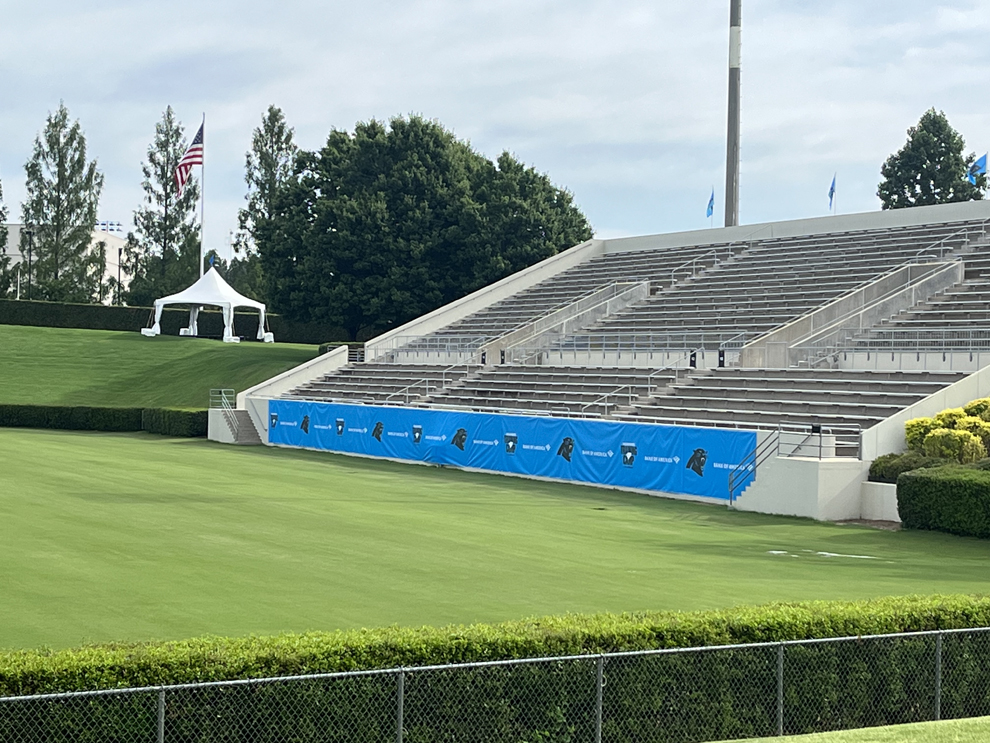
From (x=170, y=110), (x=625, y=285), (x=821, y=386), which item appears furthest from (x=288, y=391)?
(x=170, y=110)

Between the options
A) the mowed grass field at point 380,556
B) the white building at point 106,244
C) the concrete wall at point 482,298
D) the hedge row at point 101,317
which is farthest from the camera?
the white building at point 106,244

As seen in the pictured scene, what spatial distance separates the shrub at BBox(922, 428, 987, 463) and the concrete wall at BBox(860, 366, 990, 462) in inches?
42.9

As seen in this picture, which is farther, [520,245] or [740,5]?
[520,245]

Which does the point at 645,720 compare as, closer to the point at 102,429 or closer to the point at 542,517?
the point at 542,517

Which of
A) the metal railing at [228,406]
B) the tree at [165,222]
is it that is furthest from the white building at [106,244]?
the metal railing at [228,406]

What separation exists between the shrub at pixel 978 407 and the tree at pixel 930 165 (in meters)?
62.1

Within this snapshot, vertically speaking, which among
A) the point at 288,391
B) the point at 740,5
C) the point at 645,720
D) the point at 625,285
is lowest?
the point at 645,720

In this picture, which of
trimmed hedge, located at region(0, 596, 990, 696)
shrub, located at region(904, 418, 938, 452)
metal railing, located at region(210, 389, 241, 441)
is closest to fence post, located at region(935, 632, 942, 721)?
trimmed hedge, located at region(0, 596, 990, 696)

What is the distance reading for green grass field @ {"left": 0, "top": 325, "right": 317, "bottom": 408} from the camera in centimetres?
5706

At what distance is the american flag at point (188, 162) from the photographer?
64.6m

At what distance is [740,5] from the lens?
5481cm

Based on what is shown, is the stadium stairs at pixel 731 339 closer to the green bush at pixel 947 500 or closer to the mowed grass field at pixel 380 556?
the green bush at pixel 947 500

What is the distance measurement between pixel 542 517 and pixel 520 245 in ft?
128

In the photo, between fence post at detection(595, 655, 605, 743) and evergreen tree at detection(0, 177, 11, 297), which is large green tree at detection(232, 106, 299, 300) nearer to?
evergreen tree at detection(0, 177, 11, 297)
